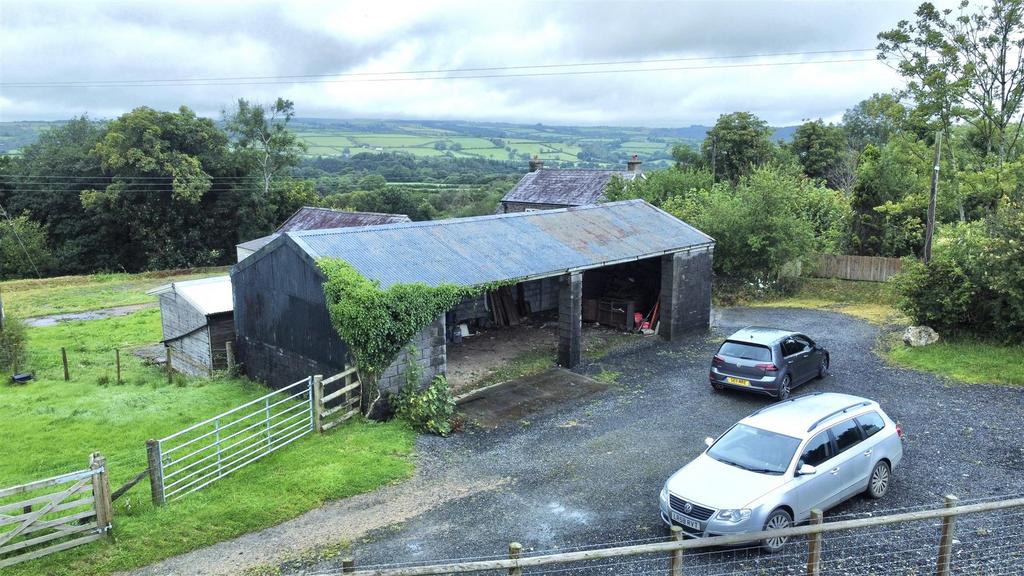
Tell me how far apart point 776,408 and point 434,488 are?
5649mm

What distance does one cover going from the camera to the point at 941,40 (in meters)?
26.8

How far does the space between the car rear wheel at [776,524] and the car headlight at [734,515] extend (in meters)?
0.32

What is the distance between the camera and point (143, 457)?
1240 centimetres

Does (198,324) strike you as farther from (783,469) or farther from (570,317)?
(783,469)

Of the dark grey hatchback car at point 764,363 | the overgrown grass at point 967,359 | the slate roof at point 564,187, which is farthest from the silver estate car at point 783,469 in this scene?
the slate roof at point 564,187

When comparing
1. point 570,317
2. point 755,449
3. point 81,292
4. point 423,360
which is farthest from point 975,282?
point 81,292

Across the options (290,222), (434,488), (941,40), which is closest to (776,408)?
(434,488)

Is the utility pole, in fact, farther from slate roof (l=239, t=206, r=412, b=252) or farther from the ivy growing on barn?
slate roof (l=239, t=206, r=412, b=252)

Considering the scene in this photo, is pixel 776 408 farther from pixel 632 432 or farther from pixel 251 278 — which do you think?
pixel 251 278

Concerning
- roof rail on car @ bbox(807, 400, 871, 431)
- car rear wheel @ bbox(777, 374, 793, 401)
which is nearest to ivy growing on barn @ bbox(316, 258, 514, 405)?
roof rail on car @ bbox(807, 400, 871, 431)

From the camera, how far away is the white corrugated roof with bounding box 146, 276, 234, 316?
18562 mm

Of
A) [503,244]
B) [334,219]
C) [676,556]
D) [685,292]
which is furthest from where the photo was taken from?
[334,219]

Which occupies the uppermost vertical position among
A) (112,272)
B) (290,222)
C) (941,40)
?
(941,40)

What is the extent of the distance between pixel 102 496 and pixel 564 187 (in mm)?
39250
